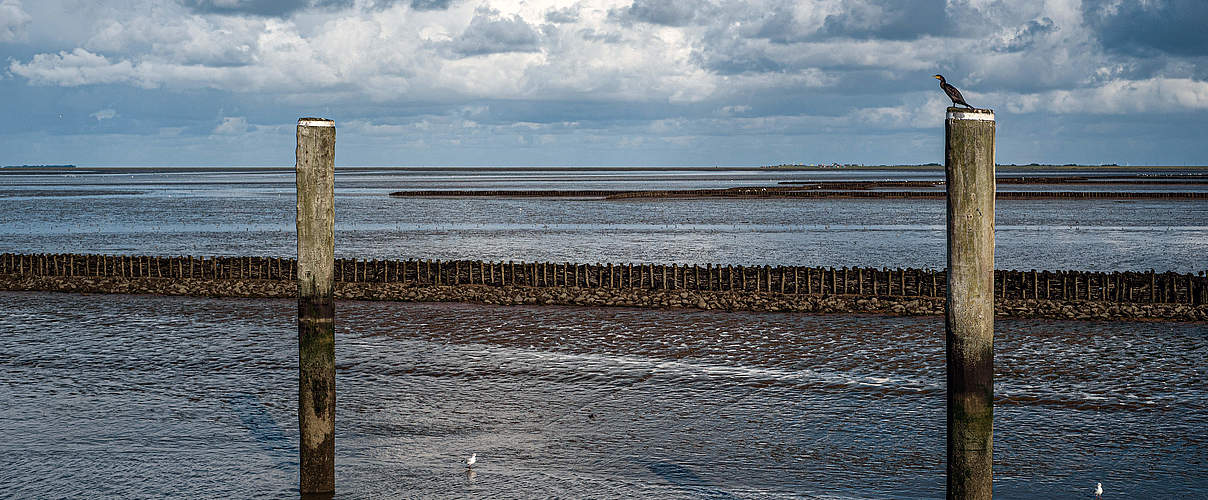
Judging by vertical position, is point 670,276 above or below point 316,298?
below

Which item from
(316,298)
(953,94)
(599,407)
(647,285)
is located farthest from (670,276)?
(953,94)

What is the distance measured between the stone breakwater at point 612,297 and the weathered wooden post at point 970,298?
18.2 meters

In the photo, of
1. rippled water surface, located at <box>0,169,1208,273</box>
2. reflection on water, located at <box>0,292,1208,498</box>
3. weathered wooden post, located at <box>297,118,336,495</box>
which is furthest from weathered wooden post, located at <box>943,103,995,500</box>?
rippled water surface, located at <box>0,169,1208,273</box>

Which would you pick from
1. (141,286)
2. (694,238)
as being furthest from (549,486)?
(694,238)

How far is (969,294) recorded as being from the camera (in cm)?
931

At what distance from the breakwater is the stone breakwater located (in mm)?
29

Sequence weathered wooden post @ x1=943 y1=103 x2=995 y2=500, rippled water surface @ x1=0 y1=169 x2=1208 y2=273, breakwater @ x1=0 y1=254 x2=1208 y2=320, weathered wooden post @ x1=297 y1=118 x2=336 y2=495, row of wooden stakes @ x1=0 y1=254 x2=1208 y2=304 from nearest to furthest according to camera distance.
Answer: weathered wooden post @ x1=943 y1=103 x2=995 y2=500
weathered wooden post @ x1=297 y1=118 x2=336 y2=495
breakwater @ x1=0 y1=254 x2=1208 y2=320
row of wooden stakes @ x1=0 y1=254 x2=1208 y2=304
rippled water surface @ x1=0 y1=169 x2=1208 y2=273

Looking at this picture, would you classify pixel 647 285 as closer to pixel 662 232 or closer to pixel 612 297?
pixel 612 297

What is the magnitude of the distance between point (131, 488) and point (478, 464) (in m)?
4.06

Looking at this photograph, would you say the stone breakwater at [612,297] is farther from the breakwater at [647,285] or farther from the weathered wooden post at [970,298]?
the weathered wooden post at [970,298]

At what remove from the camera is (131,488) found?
13.1 m

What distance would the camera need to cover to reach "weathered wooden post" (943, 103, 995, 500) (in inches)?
351

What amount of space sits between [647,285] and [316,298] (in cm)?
1957

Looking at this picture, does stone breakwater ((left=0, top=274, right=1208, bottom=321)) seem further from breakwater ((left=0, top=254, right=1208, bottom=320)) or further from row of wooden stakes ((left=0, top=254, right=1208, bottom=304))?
row of wooden stakes ((left=0, top=254, right=1208, bottom=304))
